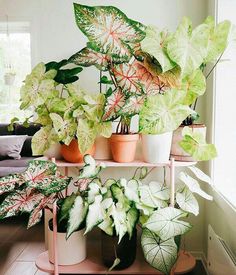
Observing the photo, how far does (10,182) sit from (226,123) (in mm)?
1284

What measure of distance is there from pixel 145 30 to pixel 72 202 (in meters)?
0.96

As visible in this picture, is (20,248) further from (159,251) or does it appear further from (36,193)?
(159,251)

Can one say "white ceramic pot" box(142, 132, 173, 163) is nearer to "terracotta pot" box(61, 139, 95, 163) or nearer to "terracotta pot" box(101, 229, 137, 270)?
"terracotta pot" box(61, 139, 95, 163)

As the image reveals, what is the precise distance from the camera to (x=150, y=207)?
1.73 meters

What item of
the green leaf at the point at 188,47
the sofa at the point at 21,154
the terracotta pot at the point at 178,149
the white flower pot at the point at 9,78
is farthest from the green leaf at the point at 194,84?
the white flower pot at the point at 9,78

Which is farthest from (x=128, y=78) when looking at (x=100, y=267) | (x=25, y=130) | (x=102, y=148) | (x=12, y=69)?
(x=12, y=69)

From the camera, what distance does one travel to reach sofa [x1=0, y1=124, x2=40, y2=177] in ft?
8.92

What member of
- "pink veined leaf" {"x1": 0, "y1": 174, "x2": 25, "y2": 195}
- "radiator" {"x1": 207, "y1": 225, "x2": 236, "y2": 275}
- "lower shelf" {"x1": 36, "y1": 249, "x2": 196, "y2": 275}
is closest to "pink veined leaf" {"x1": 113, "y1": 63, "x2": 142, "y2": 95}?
"pink veined leaf" {"x1": 0, "y1": 174, "x2": 25, "y2": 195}

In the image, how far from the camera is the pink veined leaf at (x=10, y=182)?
165 cm

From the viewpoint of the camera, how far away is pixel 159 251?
163 cm

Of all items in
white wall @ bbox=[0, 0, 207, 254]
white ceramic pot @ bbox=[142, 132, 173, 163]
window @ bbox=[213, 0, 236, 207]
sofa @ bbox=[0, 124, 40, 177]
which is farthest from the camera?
sofa @ bbox=[0, 124, 40, 177]

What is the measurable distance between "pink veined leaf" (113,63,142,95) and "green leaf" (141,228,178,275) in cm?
74

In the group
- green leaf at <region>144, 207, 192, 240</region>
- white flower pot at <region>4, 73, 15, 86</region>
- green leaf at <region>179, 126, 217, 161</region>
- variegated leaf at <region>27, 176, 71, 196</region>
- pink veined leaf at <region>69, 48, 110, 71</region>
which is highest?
white flower pot at <region>4, 73, 15, 86</region>

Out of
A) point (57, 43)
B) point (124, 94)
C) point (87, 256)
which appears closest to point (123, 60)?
point (124, 94)
